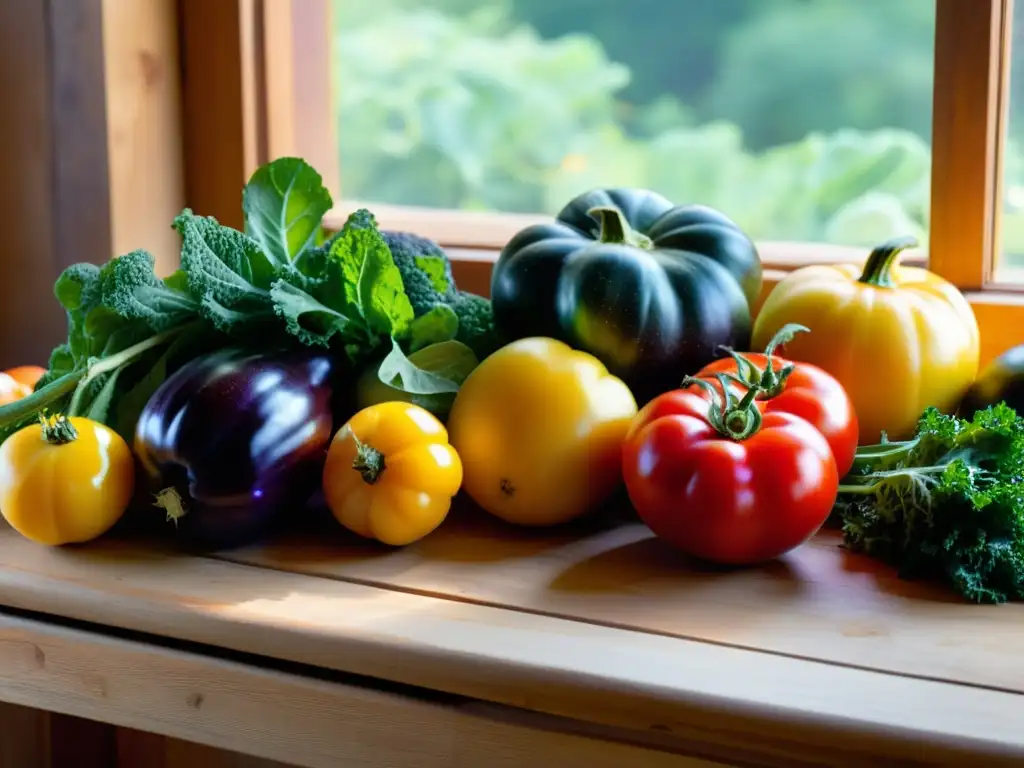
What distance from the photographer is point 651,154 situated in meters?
2.00

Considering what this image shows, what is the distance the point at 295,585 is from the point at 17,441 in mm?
224

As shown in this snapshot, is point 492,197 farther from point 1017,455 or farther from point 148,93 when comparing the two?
point 1017,455

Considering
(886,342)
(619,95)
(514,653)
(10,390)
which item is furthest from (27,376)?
(619,95)

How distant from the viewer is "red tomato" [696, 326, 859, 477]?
76 cm

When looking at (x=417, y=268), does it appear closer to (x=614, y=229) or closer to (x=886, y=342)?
(x=614, y=229)

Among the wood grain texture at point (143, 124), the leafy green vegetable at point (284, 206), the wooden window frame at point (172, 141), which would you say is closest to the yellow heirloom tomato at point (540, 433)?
the leafy green vegetable at point (284, 206)

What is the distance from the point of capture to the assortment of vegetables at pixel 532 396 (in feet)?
2.34

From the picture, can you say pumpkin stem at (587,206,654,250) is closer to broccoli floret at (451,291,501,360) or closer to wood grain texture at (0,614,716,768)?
broccoli floret at (451,291,501,360)

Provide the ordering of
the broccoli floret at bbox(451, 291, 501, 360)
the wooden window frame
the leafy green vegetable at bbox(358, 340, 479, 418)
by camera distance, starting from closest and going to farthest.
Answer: the leafy green vegetable at bbox(358, 340, 479, 418)
the broccoli floret at bbox(451, 291, 501, 360)
the wooden window frame

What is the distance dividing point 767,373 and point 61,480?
48 cm

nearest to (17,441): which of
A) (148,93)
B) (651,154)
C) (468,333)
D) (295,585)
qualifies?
(295,585)

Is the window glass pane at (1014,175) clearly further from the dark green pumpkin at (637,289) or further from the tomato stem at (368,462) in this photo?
the tomato stem at (368,462)

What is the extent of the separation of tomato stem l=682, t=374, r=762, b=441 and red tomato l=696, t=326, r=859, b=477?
0.02 meters

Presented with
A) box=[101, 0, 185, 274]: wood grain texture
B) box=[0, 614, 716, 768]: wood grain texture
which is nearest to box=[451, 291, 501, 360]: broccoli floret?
box=[0, 614, 716, 768]: wood grain texture
